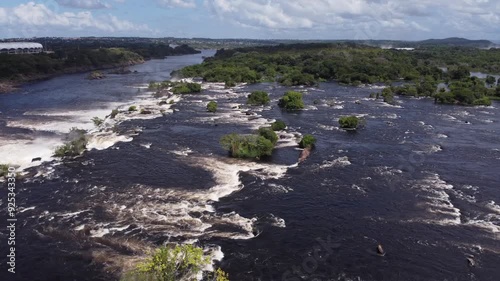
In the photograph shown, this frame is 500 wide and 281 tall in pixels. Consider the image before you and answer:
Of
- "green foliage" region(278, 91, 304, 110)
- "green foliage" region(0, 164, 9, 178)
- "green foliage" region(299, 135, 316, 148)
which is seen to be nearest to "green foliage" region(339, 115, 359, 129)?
"green foliage" region(299, 135, 316, 148)

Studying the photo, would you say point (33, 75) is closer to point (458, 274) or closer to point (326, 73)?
point (326, 73)

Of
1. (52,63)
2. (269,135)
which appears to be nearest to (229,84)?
(269,135)

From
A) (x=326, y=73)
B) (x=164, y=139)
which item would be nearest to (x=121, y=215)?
(x=164, y=139)

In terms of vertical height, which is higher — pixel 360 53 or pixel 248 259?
pixel 360 53

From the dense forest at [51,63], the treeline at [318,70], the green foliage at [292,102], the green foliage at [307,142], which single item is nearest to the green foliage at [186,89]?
the treeline at [318,70]

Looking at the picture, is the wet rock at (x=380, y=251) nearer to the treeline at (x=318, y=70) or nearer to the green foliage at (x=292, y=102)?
the green foliage at (x=292, y=102)

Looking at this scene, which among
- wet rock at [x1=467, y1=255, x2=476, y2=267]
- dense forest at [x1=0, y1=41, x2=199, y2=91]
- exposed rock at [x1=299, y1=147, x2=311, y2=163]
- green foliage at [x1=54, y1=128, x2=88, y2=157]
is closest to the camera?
wet rock at [x1=467, y1=255, x2=476, y2=267]

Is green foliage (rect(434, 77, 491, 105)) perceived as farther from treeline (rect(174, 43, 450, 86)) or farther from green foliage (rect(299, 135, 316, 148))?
green foliage (rect(299, 135, 316, 148))
